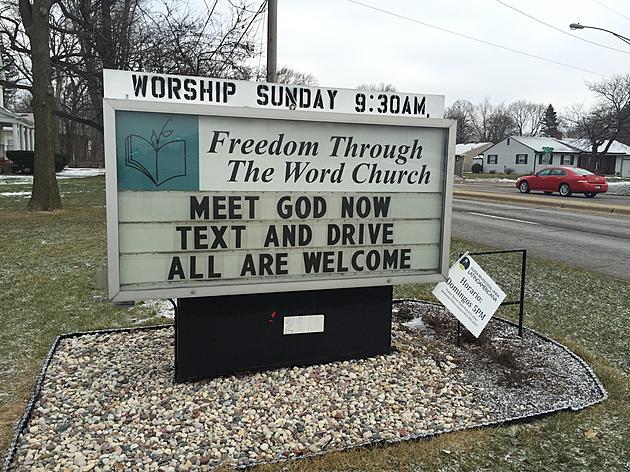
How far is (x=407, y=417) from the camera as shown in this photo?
146 inches

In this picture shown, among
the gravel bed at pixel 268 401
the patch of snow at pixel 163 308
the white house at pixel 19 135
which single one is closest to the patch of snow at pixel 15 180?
the white house at pixel 19 135

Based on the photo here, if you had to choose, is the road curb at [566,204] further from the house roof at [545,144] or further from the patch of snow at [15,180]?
the house roof at [545,144]

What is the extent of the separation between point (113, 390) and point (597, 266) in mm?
7957

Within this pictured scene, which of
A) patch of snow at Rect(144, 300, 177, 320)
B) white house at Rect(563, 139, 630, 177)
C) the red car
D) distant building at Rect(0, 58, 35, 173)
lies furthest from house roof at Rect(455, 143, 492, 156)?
patch of snow at Rect(144, 300, 177, 320)

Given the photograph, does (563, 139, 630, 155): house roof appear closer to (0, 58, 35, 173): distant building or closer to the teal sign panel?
(0, 58, 35, 173): distant building

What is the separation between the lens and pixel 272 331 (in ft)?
14.3

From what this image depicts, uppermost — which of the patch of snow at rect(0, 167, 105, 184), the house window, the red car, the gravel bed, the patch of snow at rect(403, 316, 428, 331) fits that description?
the house window

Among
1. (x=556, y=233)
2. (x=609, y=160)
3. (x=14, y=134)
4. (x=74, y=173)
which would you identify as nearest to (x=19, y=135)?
(x=14, y=134)

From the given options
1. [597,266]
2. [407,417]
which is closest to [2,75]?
[597,266]

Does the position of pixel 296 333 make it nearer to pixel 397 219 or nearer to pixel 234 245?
pixel 234 245

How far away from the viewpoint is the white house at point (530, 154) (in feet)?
218

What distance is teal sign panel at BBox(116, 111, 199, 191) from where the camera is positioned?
12.0ft

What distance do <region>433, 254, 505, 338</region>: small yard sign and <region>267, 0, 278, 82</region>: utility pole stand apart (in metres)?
5.58

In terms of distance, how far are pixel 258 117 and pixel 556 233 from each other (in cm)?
1099
